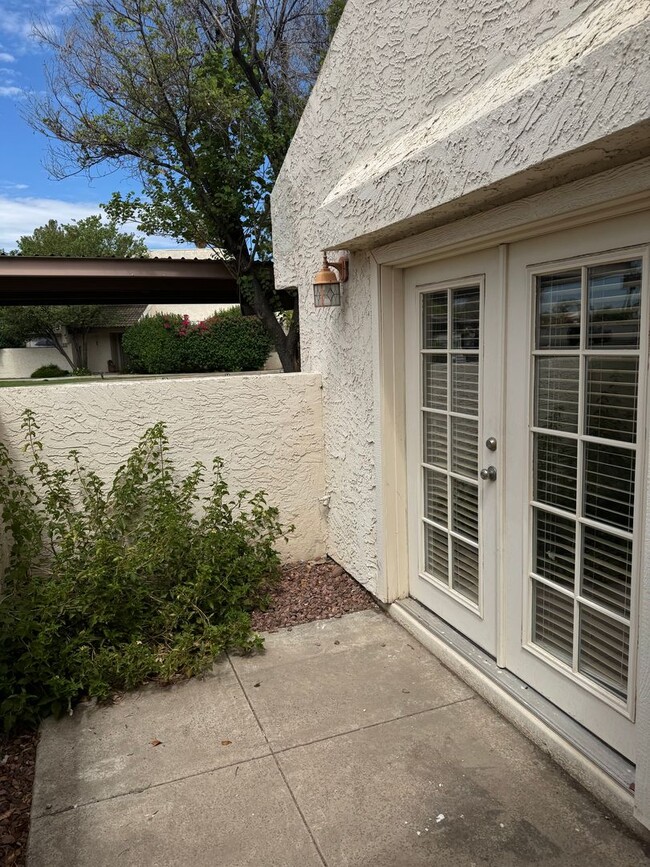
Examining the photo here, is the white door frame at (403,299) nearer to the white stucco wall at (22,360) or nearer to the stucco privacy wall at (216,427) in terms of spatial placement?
the stucco privacy wall at (216,427)

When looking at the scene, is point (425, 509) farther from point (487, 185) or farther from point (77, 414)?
point (77, 414)

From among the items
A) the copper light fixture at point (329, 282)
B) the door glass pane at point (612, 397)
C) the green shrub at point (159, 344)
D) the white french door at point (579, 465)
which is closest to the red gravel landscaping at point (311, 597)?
the white french door at point (579, 465)

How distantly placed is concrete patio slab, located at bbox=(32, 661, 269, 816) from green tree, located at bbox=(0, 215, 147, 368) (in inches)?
1271

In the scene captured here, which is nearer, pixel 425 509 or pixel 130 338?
pixel 425 509

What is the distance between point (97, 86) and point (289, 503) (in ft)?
31.7

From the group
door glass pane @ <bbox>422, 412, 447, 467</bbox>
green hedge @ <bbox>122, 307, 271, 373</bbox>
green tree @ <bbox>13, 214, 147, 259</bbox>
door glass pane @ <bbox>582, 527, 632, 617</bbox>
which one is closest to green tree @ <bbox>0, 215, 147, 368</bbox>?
green tree @ <bbox>13, 214, 147, 259</bbox>

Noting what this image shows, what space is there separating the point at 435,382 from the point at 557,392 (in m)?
1.08

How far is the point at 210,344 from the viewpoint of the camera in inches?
1007

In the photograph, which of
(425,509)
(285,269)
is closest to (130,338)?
(285,269)

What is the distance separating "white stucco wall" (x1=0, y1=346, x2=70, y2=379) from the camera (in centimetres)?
3847

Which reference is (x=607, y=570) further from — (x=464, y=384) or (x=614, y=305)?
(x=464, y=384)

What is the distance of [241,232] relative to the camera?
10.8 m

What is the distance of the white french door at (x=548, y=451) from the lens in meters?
2.45

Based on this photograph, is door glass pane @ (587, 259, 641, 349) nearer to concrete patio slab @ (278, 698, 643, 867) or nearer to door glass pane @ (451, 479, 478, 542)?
door glass pane @ (451, 479, 478, 542)
